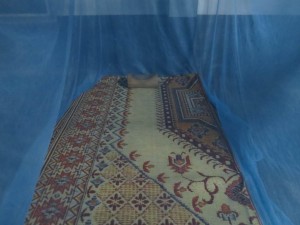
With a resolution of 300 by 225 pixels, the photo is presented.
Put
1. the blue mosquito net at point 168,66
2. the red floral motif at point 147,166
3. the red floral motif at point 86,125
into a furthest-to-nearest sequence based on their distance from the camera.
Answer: the red floral motif at point 86,125
the red floral motif at point 147,166
the blue mosquito net at point 168,66

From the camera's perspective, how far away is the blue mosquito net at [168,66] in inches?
46.6

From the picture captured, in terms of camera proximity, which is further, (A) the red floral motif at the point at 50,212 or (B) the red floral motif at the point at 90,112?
(B) the red floral motif at the point at 90,112

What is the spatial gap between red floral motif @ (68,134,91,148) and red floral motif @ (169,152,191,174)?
0.54m

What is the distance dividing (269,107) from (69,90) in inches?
53.0

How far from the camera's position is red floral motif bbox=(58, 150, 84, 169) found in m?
1.63

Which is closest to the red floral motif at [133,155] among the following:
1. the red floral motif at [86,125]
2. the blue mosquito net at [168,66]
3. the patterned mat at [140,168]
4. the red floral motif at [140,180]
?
the patterned mat at [140,168]

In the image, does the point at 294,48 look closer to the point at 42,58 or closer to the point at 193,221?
the point at 193,221

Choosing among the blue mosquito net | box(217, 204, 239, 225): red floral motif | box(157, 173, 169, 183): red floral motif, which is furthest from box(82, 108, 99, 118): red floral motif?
box(217, 204, 239, 225): red floral motif

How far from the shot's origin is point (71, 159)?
1666 millimetres

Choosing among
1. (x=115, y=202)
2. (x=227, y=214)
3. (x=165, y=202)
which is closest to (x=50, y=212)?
(x=115, y=202)

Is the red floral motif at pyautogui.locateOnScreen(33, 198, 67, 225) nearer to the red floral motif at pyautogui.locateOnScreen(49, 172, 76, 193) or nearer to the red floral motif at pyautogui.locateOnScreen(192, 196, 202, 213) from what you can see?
the red floral motif at pyautogui.locateOnScreen(49, 172, 76, 193)

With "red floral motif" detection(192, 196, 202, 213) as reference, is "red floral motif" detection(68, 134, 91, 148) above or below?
above

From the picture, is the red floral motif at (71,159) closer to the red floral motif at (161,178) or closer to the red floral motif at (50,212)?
the red floral motif at (50,212)

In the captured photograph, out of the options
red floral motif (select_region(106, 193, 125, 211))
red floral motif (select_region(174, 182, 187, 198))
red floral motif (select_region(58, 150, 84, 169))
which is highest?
red floral motif (select_region(58, 150, 84, 169))
